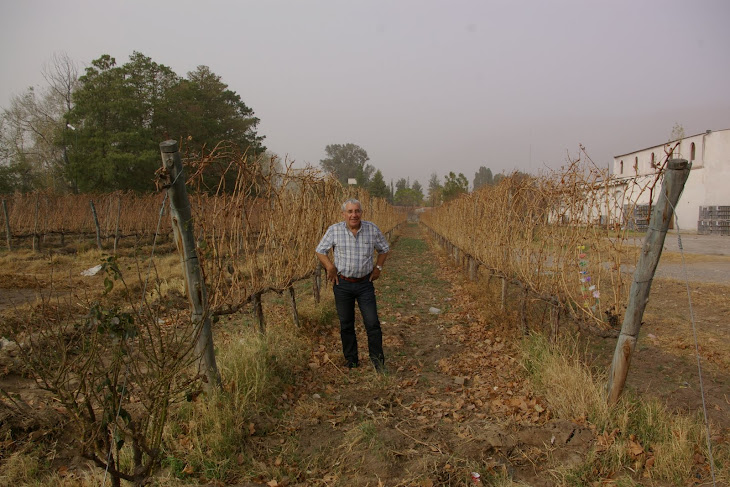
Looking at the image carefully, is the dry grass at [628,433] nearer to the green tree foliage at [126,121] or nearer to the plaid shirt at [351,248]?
the plaid shirt at [351,248]

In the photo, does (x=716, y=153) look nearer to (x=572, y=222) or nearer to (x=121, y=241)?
(x=572, y=222)

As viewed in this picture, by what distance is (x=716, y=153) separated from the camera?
25.6 meters

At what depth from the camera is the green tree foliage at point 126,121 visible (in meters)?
23.8

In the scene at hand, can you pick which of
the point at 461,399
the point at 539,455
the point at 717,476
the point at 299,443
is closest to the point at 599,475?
the point at 539,455

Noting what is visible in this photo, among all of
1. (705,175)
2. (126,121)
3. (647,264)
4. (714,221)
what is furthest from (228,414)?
(705,175)

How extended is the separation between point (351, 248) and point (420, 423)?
184 cm

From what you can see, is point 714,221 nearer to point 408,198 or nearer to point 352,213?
point 352,213

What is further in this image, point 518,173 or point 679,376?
point 518,173

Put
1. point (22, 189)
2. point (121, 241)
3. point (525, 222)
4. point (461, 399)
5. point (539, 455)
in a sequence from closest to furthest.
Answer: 1. point (539, 455)
2. point (461, 399)
3. point (525, 222)
4. point (121, 241)
5. point (22, 189)

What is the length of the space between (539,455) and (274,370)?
2471mm

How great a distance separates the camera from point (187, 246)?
3.14m

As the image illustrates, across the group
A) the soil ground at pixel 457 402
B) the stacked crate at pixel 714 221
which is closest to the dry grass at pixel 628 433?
the soil ground at pixel 457 402

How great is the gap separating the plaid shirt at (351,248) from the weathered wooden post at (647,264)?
228cm

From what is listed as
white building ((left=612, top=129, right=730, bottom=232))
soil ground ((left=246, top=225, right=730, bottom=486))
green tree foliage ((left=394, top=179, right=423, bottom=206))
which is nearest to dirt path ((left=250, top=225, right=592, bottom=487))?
soil ground ((left=246, top=225, right=730, bottom=486))
